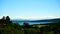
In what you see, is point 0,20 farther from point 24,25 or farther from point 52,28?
point 52,28

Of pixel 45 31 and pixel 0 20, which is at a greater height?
pixel 0 20

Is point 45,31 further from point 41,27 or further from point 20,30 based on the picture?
point 20,30

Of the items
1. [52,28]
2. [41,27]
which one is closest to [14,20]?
[41,27]

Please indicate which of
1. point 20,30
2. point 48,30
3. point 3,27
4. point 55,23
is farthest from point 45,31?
point 3,27

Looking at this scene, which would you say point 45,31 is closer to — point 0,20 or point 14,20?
point 14,20

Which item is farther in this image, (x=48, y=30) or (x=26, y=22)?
(x=26, y=22)

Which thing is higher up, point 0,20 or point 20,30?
point 0,20
